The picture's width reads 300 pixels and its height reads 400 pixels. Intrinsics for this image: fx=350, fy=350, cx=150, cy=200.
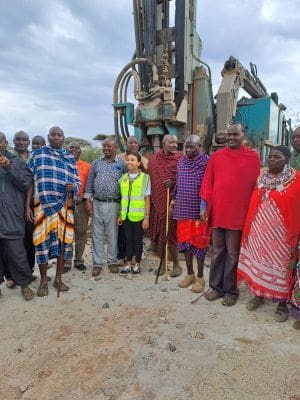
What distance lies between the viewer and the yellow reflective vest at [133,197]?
4520mm

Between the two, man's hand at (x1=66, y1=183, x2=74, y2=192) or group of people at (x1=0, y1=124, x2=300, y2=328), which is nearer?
group of people at (x1=0, y1=124, x2=300, y2=328)

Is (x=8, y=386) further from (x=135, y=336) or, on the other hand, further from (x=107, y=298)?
(x=107, y=298)

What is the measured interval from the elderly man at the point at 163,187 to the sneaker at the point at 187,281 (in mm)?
343

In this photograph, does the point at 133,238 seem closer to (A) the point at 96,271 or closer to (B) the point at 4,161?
(A) the point at 96,271

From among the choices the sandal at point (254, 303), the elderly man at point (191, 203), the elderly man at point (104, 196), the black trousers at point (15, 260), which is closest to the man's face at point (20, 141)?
the elderly man at point (104, 196)

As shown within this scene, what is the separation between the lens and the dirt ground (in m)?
2.32

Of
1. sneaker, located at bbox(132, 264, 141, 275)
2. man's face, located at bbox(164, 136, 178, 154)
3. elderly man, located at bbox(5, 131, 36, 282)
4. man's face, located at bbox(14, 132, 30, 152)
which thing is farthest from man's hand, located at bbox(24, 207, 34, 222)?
man's face, located at bbox(164, 136, 178, 154)

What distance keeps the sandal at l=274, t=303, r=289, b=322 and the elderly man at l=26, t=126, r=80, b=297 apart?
2.32 m

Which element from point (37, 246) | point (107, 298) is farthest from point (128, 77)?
point (107, 298)

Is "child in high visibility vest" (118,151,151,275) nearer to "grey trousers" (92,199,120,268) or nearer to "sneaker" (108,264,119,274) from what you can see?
"grey trousers" (92,199,120,268)

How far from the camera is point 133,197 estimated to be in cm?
452

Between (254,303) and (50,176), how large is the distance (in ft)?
8.45

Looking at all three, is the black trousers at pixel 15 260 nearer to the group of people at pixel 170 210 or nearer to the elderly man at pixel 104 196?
the group of people at pixel 170 210

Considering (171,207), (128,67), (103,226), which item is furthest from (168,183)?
(128,67)
